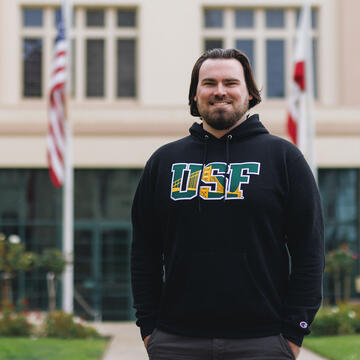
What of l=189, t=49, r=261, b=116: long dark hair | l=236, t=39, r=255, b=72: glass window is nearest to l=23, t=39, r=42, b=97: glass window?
l=236, t=39, r=255, b=72: glass window

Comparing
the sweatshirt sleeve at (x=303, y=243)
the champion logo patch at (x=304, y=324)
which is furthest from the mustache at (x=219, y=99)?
the champion logo patch at (x=304, y=324)

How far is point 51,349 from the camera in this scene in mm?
11320

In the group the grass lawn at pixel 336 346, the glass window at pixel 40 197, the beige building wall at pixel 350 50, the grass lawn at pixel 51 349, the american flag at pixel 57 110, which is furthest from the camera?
the beige building wall at pixel 350 50

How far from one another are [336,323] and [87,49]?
29.4 ft

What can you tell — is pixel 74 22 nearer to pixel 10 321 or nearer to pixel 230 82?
pixel 10 321

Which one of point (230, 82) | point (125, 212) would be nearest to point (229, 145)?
point (230, 82)

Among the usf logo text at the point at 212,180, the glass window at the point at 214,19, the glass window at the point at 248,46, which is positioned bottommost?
the usf logo text at the point at 212,180

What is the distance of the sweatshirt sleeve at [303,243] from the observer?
9.68ft

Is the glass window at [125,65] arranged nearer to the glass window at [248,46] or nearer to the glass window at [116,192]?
Answer: the glass window at [116,192]

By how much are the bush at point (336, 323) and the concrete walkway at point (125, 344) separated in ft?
6.40

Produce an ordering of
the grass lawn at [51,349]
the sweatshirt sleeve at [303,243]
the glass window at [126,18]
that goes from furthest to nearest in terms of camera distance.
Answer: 1. the glass window at [126,18]
2. the grass lawn at [51,349]
3. the sweatshirt sleeve at [303,243]

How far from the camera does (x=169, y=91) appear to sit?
691 inches

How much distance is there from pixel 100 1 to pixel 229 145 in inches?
596

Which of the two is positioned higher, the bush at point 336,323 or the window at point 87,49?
the window at point 87,49
